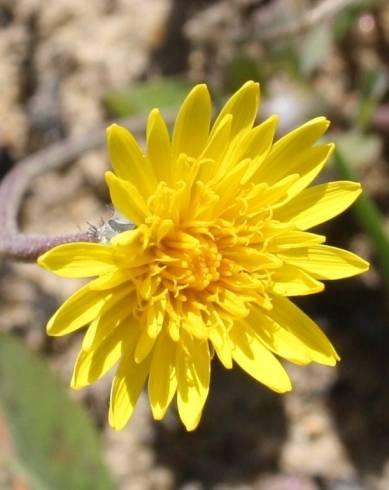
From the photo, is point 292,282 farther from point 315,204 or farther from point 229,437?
point 229,437

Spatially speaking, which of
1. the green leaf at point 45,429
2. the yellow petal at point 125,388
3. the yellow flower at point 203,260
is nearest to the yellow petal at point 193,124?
the yellow flower at point 203,260

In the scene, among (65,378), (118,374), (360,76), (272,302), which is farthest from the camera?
(360,76)

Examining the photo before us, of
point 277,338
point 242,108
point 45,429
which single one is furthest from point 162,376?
point 45,429

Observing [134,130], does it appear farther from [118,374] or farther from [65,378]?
[118,374]

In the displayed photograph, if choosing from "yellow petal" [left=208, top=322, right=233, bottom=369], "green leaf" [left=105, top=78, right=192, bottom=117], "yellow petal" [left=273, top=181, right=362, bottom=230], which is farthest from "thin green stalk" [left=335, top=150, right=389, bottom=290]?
"yellow petal" [left=208, top=322, right=233, bottom=369]

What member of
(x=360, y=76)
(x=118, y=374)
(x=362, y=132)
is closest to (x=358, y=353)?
(x=362, y=132)

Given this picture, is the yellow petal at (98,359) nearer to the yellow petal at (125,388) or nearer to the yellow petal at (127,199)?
the yellow petal at (125,388)
